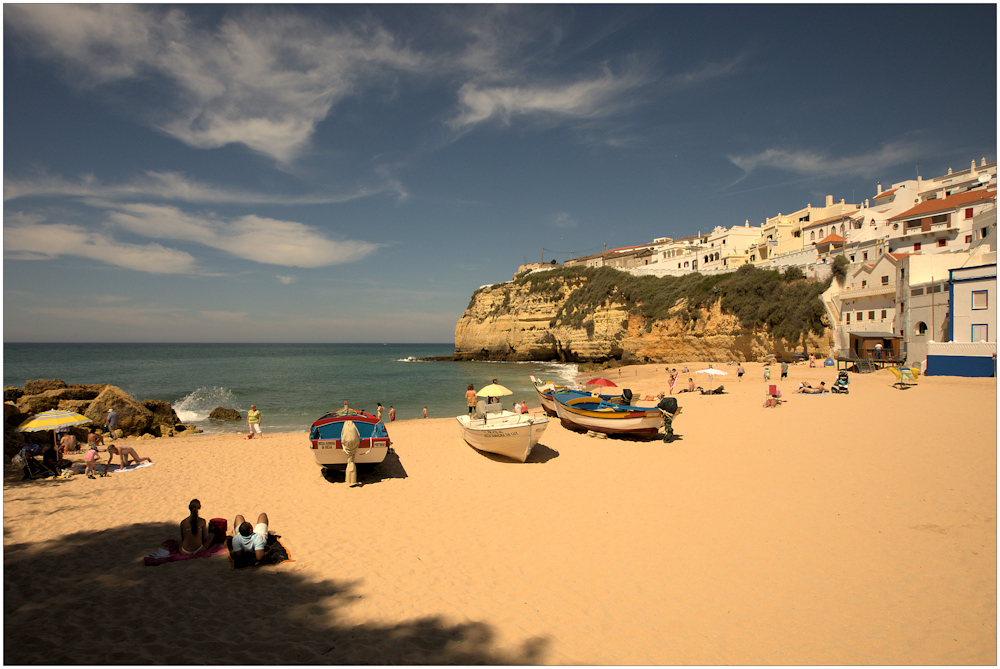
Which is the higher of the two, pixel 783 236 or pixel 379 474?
pixel 783 236

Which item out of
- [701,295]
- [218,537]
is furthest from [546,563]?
[701,295]

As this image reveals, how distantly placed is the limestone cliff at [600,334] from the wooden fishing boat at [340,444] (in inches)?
1350

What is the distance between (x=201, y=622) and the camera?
15.1 ft

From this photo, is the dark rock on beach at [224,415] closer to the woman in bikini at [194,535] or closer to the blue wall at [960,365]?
the woman in bikini at [194,535]

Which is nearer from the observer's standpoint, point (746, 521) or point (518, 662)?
point (518, 662)

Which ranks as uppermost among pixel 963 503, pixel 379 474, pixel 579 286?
pixel 579 286

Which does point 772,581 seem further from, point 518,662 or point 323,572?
point 323,572

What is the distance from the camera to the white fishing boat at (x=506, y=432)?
36.3ft

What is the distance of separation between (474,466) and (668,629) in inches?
281

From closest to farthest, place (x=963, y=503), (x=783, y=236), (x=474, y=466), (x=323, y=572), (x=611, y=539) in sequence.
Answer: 1. (x=323, y=572)
2. (x=611, y=539)
3. (x=963, y=503)
4. (x=474, y=466)
5. (x=783, y=236)

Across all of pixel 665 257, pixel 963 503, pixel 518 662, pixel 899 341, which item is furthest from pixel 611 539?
pixel 665 257

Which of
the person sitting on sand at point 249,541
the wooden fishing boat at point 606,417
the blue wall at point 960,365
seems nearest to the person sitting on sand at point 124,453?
the person sitting on sand at point 249,541

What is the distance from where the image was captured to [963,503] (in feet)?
23.7

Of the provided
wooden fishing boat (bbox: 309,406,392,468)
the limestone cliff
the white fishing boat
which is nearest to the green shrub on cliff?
the limestone cliff
